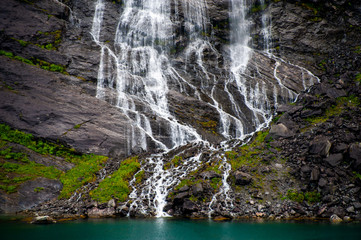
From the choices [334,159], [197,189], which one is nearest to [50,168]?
[197,189]

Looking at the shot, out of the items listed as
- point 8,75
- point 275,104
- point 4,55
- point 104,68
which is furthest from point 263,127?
point 4,55

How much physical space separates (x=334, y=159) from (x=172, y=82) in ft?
58.4

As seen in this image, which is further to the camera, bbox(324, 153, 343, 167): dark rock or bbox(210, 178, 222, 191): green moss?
bbox(210, 178, 222, 191): green moss

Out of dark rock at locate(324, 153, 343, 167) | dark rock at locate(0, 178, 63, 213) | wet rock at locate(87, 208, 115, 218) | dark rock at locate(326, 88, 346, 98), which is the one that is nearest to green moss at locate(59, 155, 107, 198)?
dark rock at locate(0, 178, 63, 213)

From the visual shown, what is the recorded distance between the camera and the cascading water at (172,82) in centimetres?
1959

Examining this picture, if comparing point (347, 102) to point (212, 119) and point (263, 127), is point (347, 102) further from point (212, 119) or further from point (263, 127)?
point (212, 119)

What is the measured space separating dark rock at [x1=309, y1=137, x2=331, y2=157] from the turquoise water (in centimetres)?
530

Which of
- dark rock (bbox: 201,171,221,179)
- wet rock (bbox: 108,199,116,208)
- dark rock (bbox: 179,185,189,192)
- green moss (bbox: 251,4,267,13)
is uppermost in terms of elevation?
green moss (bbox: 251,4,267,13)

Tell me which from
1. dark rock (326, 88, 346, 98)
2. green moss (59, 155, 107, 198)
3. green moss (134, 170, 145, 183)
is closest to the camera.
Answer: green moss (59, 155, 107, 198)

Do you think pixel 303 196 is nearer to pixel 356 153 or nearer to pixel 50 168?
pixel 356 153

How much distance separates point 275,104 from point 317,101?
438 centimetres

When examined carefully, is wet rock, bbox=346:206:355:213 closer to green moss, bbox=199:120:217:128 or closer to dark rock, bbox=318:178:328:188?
dark rock, bbox=318:178:328:188

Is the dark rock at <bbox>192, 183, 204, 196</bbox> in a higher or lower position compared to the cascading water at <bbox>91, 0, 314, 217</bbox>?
lower

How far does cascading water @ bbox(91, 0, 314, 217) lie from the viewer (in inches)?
771
